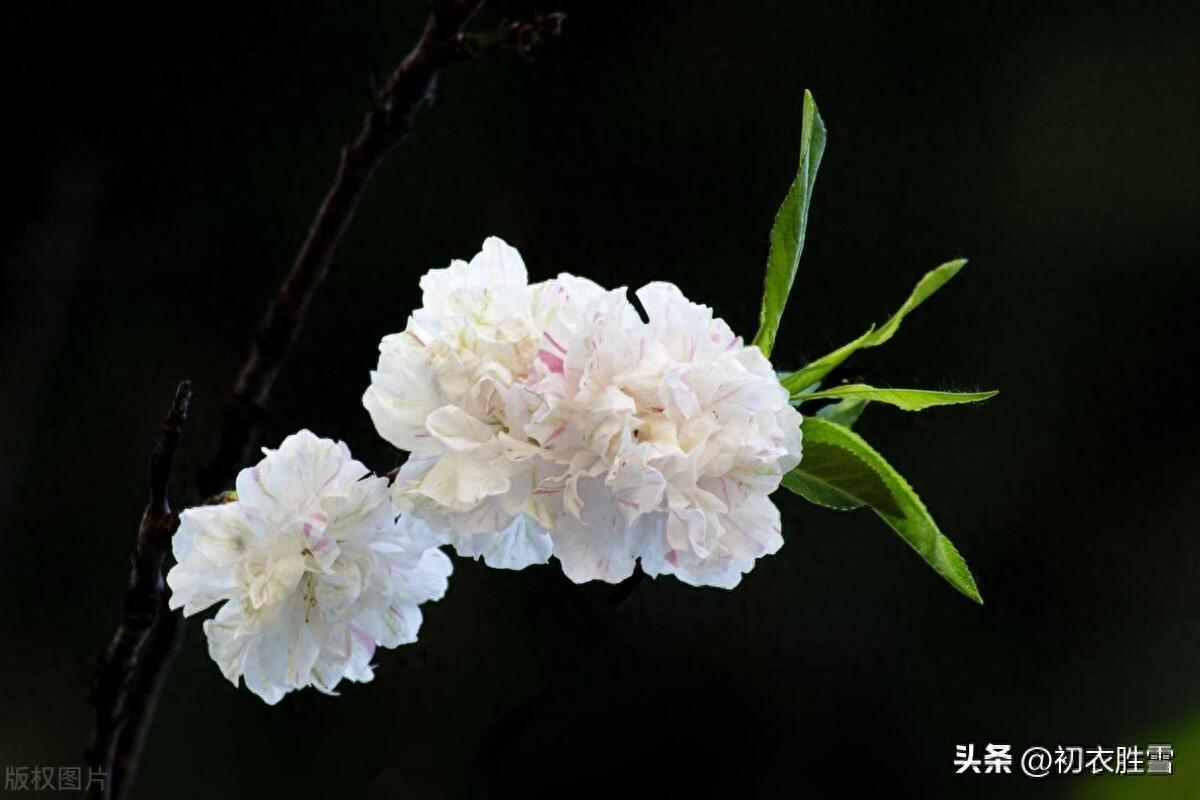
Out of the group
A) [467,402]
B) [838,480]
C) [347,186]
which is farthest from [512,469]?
[347,186]

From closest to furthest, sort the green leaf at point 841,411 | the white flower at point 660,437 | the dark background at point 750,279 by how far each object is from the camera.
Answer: the white flower at point 660,437 < the green leaf at point 841,411 < the dark background at point 750,279

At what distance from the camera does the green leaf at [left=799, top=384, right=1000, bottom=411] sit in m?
0.46

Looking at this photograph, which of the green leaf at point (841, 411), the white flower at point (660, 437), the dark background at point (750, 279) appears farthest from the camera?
the dark background at point (750, 279)

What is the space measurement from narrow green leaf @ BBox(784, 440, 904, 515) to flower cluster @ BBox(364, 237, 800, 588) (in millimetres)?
41

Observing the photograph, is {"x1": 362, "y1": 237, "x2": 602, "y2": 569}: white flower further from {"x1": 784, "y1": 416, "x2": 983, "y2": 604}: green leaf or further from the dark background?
the dark background

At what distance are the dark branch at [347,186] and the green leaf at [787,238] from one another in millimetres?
137

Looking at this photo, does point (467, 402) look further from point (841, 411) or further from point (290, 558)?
point (841, 411)

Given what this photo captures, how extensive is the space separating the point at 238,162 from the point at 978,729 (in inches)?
34.9

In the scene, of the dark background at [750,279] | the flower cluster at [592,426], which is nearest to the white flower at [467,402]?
the flower cluster at [592,426]

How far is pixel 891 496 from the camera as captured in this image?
45cm

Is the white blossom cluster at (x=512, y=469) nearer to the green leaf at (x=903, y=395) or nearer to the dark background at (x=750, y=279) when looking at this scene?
the green leaf at (x=903, y=395)

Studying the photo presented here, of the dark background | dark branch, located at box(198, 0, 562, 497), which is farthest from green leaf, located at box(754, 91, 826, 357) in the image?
the dark background

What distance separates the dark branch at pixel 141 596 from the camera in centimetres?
46

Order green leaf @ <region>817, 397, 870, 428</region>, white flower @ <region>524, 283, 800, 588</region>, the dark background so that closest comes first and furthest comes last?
white flower @ <region>524, 283, 800, 588</region> < green leaf @ <region>817, 397, 870, 428</region> < the dark background
